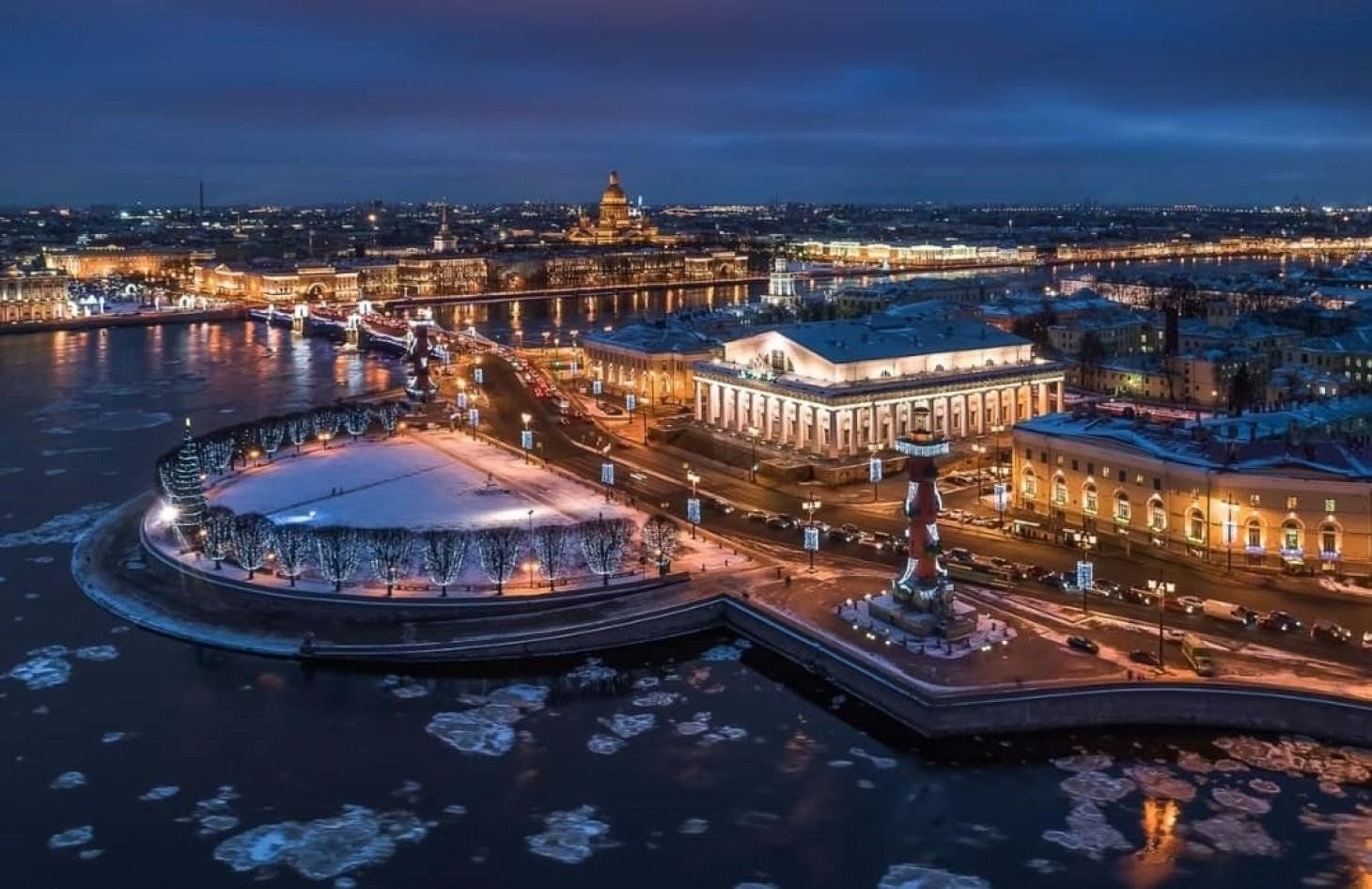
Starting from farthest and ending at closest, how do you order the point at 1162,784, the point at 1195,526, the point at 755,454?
the point at 755,454 → the point at 1195,526 → the point at 1162,784

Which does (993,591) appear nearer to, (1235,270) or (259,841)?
(259,841)

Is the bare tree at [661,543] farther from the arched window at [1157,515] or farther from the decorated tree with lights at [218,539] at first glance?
the arched window at [1157,515]

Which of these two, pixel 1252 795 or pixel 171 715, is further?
pixel 171 715

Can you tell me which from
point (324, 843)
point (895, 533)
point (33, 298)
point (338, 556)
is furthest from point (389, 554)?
point (33, 298)

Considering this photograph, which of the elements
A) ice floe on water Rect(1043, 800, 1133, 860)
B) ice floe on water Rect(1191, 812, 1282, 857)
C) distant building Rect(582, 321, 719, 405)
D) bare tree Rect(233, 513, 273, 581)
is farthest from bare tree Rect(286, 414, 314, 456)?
ice floe on water Rect(1191, 812, 1282, 857)

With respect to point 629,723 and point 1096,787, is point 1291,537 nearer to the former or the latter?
point 1096,787

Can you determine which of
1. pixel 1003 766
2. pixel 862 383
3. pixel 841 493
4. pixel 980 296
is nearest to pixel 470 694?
pixel 1003 766

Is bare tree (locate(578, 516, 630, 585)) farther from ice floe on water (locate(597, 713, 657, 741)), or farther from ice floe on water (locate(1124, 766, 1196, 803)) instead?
ice floe on water (locate(1124, 766, 1196, 803))
